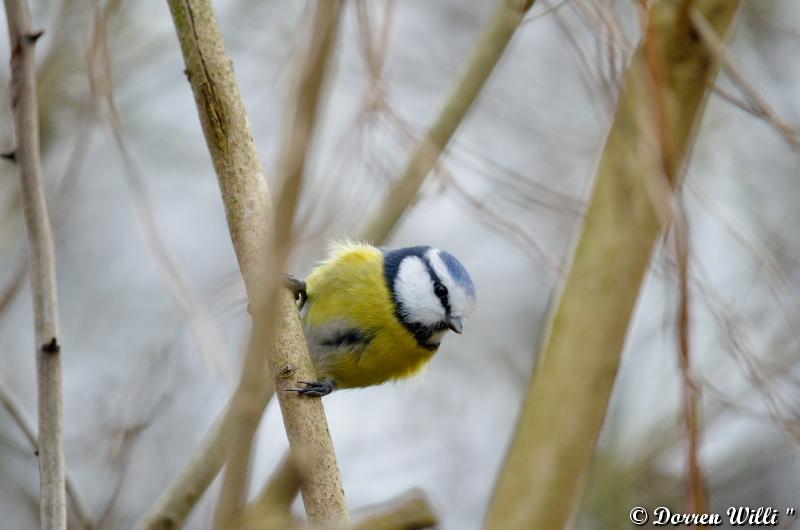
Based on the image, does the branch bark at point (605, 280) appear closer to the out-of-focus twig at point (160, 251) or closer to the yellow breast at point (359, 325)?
the out-of-focus twig at point (160, 251)

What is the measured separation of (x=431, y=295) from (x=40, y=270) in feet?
4.41

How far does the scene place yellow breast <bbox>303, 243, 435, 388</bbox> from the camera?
2.55m

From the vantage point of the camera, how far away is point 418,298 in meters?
2.63

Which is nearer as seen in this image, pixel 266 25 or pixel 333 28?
pixel 333 28

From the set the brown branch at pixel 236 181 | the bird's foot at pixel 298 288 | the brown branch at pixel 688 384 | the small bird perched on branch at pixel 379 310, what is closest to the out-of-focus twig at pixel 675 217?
the brown branch at pixel 688 384

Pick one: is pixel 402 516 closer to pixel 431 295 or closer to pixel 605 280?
pixel 605 280

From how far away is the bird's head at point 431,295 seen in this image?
2623 millimetres

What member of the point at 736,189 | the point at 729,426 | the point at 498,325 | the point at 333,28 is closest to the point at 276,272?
the point at 333,28

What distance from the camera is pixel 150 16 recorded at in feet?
14.7

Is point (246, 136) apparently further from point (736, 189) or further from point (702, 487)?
point (736, 189)

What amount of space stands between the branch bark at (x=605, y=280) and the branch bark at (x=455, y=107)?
3.12 feet

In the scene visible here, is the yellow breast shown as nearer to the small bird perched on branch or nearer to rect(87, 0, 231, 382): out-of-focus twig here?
the small bird perched on branch

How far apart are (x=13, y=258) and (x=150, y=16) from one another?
1417 millimetres

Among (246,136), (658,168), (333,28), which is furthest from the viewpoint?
(246,136)
